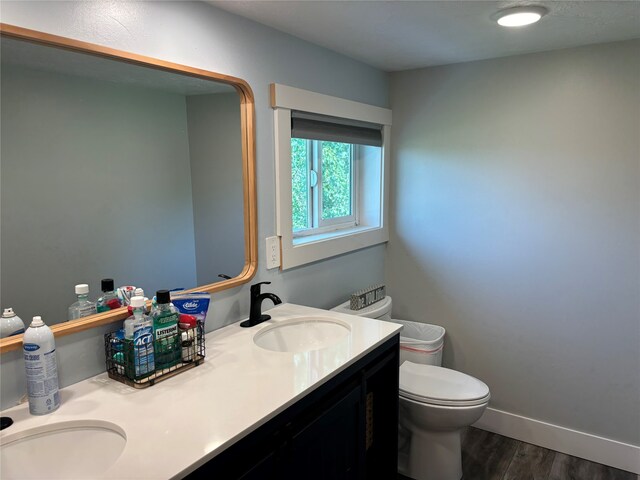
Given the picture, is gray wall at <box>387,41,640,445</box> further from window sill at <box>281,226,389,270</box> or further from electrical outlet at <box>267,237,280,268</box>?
electrical outlet at <box>267,237,280,268</box>

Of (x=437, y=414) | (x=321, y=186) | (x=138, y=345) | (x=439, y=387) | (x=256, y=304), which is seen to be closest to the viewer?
(x=138, y=345)

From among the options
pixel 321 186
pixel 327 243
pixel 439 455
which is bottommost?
pixel 439 455

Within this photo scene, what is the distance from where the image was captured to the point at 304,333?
6.21 feet

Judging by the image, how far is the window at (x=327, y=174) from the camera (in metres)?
2.02

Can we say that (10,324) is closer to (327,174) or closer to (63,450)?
(63,450)

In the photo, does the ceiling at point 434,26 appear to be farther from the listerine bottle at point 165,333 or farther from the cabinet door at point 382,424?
the cabinet door at point 382,424

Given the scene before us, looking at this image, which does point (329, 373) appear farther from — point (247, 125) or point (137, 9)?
point (137, 9)

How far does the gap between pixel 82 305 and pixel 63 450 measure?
409 mm

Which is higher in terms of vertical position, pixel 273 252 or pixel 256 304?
pixel 273 252

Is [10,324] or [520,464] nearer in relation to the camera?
[10,324]

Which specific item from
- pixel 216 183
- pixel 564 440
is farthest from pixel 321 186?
pixel 564 440

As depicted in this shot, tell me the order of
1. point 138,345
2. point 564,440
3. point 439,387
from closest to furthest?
1. point 138,345
2. point 439,387
3. point 564,440

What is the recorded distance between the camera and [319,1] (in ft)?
5.29

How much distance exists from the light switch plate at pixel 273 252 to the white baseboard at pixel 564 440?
164 cm
